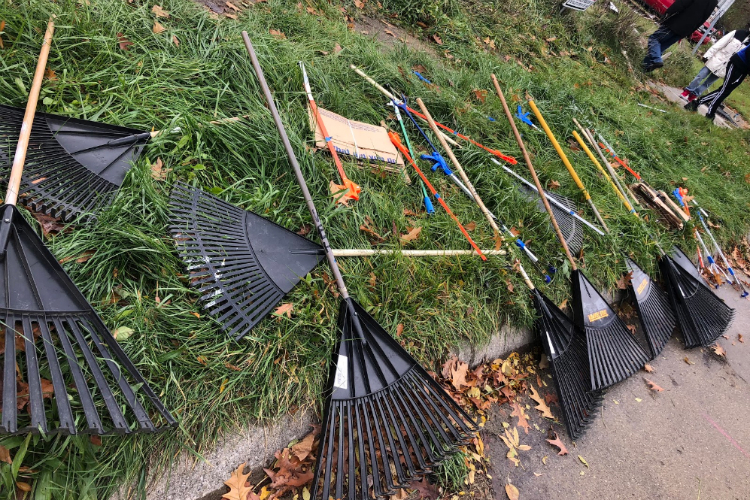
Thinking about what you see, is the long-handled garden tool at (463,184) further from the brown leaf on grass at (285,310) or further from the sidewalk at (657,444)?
the brown leaf on grass at (285,310)

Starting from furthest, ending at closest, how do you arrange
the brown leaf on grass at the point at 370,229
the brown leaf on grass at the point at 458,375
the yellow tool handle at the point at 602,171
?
the yellow tool handle at the point at 602,171 < the brown leaf on grass at the point at 370,229 < the brown leaf on grass at the point at 458,375

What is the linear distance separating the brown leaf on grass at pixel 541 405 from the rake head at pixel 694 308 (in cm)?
166

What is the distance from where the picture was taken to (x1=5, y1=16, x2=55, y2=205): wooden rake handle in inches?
64.5

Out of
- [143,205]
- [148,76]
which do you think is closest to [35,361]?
[143,205]

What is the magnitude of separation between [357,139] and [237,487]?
219 cm

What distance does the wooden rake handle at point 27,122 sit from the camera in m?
1.64

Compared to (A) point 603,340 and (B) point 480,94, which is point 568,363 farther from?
(B) point 480,94

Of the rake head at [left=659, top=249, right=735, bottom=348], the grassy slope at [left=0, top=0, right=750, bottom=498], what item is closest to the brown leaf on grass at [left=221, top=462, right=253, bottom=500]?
the grassy slope at [left=0, top=0, right=750, bottom=498]

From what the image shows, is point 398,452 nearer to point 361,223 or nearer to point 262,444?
point 262,444

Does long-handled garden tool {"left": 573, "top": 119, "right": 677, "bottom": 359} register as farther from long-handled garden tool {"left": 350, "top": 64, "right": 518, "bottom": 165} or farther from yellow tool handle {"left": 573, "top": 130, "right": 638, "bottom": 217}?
long-handled garden tool {"left": 350, "top": 64, "right": 518, "bottom": 165}

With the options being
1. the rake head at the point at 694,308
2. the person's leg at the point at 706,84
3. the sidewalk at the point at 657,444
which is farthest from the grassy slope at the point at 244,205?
the person's leg at the point at 706,84

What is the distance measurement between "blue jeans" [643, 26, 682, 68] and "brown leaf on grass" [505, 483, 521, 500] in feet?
27.4

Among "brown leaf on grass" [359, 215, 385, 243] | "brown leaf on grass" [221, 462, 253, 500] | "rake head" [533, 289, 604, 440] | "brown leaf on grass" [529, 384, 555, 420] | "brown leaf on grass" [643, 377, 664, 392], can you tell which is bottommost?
"brown leaf on grass" [221, 462, 253, 500]

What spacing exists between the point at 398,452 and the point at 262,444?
23.6 inches
